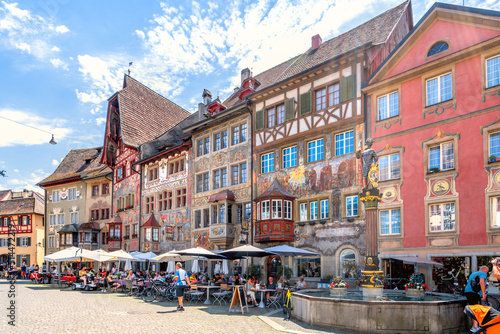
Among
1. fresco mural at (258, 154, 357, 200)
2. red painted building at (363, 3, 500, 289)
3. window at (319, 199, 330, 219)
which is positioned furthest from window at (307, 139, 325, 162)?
red painted building at (363, 3, 500, 289)

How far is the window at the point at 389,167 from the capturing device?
20.7 meters

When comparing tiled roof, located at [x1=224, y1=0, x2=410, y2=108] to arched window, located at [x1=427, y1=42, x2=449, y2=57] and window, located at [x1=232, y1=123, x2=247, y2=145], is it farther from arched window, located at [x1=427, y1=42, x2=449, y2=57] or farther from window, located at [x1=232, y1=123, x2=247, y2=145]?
window, located at [x1=232, y1=123, x2=247, y2=145]

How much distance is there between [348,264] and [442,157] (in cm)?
627

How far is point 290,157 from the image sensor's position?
82.8 ft

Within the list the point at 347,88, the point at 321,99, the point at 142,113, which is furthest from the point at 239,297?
the point at 142,113

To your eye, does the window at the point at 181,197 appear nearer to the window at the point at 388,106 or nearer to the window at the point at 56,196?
the window at the point at 388,106

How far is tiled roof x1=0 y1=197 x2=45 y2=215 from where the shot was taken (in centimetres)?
5578

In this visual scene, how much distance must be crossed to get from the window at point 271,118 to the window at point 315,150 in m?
3.07

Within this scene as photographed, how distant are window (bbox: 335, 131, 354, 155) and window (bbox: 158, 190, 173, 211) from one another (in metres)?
15.7

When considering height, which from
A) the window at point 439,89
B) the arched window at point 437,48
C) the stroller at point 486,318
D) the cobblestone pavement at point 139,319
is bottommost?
the cobblestone pavement at point 139,319

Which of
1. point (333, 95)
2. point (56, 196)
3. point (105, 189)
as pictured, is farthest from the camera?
point (56, 196)

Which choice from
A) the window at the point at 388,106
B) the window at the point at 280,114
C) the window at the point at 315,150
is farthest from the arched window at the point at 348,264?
the window at the point at 280,114

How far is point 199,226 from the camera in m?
31.2

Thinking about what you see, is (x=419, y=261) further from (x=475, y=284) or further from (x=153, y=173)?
(x=153, y=173)
